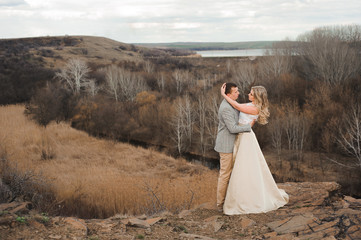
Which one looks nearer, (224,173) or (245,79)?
(224,173)

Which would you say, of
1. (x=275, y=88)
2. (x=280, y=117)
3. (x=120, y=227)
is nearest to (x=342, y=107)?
(x=280, y=117)

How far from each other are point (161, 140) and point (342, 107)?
664 inches

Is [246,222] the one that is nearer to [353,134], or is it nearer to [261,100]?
[261,100]

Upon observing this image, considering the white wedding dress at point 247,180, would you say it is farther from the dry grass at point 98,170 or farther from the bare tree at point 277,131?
the bare tree at point 277,131

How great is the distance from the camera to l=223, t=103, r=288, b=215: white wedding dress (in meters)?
5.87

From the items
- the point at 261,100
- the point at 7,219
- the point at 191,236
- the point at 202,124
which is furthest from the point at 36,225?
the point at 202,124

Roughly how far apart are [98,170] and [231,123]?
15867 millimetres

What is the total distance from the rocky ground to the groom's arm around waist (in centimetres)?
164

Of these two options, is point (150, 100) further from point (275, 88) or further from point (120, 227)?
point (120, 227)

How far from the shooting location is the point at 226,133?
229 inches

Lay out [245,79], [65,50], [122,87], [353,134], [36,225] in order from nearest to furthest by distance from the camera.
→ [36,225] → [353,134] → [245,79] → [122,87] → [65,50]

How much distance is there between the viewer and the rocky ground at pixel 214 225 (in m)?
4.90

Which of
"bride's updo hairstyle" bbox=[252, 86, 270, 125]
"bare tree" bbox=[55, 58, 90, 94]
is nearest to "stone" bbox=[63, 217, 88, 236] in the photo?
"bride's updo hairstyle" bbox=[252, 86, 270, 125]

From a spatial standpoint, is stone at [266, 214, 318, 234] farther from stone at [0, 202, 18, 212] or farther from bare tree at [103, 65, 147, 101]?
bare tree at [103, 65, 147, 101]
